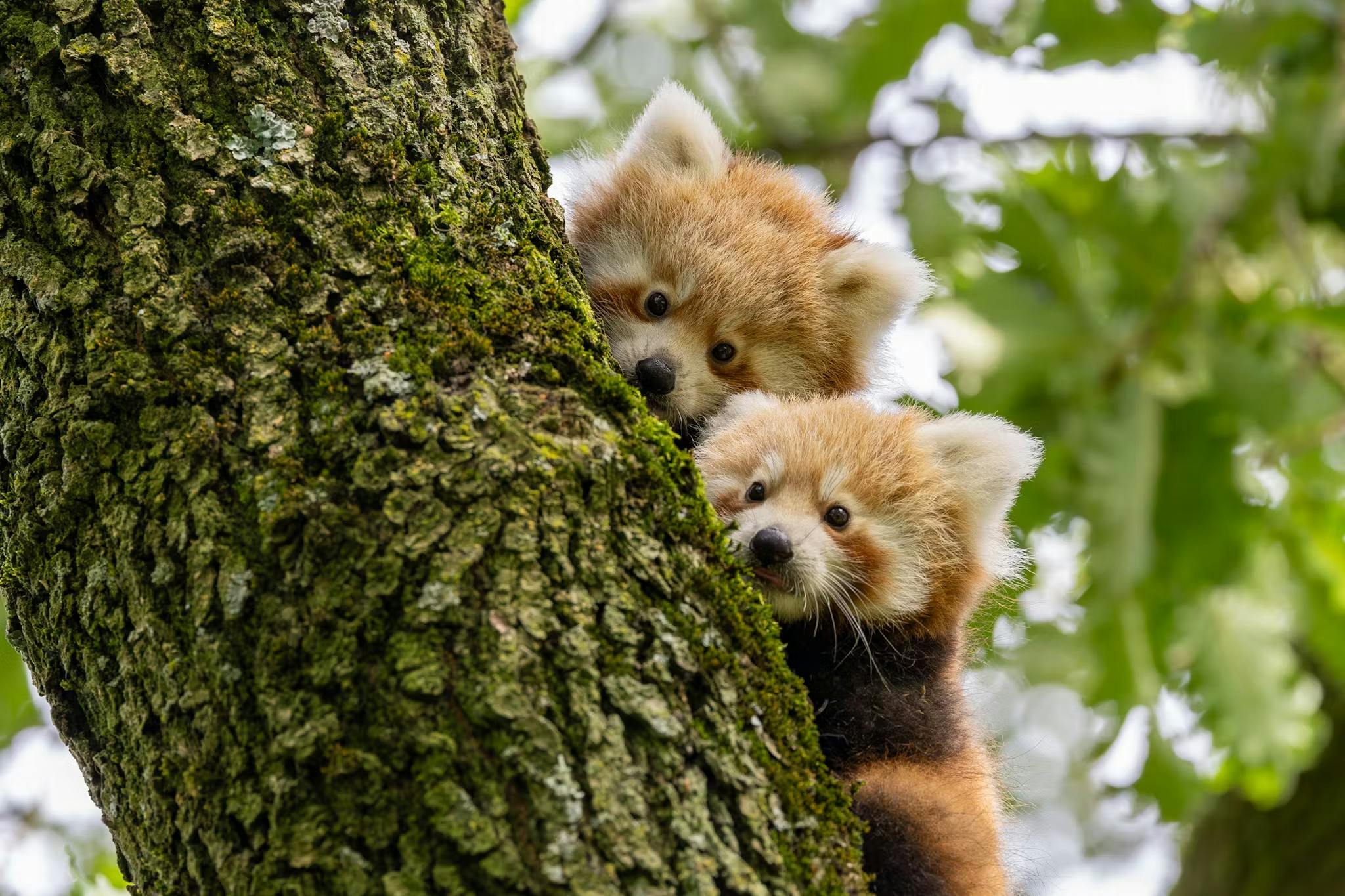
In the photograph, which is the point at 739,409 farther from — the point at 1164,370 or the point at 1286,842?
the point at 1286,842

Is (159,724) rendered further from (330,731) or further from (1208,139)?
(1208,139)

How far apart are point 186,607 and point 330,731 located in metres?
0.37

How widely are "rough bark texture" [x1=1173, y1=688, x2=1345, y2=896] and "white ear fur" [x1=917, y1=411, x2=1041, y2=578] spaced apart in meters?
3.59

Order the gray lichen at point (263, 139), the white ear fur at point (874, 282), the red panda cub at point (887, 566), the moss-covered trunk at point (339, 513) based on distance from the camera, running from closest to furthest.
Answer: the moss-covered trunk at point (339, 513) → the gray lichen at point (263, 139) → the red panda cub at point (887, 566) → the white ear fur at point (874, 282)

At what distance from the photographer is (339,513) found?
6.50ft

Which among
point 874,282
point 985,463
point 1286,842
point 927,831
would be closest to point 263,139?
point 927,831

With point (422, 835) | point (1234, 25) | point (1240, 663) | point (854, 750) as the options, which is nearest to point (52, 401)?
point (422, 835)

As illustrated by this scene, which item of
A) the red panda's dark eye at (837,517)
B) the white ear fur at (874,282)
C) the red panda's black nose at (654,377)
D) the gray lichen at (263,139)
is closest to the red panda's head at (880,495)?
the red panda's dark eye at (837,517)

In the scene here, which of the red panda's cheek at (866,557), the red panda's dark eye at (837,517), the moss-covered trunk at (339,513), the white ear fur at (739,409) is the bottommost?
the moss-covered trunk at (339,513)

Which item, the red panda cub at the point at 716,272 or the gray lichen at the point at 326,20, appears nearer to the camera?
the gray lichen at the point at 326,20

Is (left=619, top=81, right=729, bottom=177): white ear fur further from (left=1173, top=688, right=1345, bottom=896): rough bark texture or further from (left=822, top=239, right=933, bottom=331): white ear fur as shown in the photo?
(left=1173, top=688, right=1345, bottom=896): rough bark texture

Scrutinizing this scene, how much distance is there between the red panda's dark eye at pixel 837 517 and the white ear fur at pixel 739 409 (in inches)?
17.6

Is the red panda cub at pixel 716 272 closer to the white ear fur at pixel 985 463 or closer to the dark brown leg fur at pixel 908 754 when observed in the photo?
the white ear fur at pixel 985 463

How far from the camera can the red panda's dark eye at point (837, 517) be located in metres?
3.72
